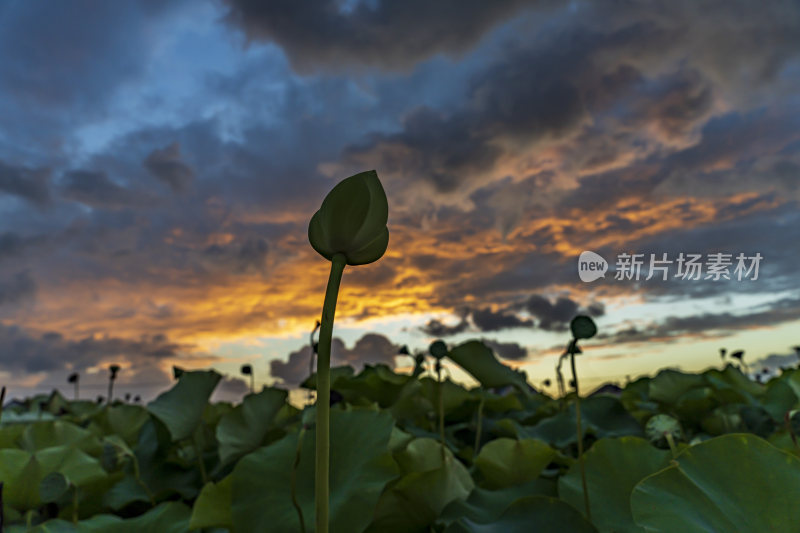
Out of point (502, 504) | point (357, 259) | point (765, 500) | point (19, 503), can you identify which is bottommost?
point (19, 503)

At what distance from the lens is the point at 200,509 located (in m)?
0.89

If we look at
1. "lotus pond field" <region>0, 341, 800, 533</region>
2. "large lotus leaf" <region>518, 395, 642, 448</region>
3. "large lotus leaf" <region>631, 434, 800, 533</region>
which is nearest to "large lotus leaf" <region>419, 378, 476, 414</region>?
"lotus pond field" <region>0, 341, 800, 533</region>

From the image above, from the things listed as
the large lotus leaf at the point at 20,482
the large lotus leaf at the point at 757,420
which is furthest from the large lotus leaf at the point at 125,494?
the large lotus leaf at the point at 757,420

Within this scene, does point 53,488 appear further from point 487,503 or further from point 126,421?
point 126,421

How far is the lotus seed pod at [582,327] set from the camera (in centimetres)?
79

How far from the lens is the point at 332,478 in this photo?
833 millimetres

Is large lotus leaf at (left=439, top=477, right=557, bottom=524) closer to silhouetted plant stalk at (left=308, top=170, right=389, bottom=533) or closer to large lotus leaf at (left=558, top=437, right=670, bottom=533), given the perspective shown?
large lotus leaf at (left=558, top=437, right=670, bottom=533)

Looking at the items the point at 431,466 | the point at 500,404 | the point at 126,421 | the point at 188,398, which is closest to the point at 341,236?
the point at 431,466

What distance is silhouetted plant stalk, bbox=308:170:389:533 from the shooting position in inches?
19.2

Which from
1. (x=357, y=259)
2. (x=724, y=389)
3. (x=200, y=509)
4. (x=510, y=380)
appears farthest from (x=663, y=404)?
(x=357, y=259)

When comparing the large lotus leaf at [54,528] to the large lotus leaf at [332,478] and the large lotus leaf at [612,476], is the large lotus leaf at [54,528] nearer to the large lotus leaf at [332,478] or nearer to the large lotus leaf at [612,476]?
the large lotus leaf at [332,478]

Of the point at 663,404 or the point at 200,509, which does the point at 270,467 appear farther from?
the point at 663,404

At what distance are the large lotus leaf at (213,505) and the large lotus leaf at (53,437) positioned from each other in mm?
736

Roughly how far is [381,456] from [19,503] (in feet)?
2.59
